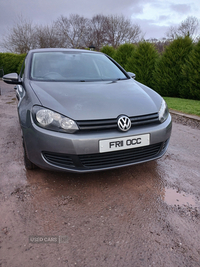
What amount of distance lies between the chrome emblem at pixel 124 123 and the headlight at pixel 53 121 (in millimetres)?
404

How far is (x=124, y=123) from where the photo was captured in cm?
204

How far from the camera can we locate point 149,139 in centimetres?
215

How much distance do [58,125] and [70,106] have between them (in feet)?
0.78

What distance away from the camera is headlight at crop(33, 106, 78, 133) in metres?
1.96

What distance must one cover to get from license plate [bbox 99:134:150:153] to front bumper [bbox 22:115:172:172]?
32 mm

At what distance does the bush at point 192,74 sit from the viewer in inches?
341

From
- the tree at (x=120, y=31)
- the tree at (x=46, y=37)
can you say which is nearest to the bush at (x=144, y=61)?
the tree at (x=46, y=37)

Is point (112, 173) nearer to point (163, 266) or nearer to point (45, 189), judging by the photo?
point (45, 189)

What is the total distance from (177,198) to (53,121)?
1389mm

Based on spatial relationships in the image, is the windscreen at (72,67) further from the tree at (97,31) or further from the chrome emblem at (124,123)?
the tree at (97,31)

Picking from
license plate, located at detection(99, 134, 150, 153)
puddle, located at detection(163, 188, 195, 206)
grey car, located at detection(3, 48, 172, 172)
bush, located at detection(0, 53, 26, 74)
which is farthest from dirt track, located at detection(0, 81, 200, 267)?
bush, located at detection(0, 53, 26, 74)

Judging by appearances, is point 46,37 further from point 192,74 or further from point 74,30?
point 192,74

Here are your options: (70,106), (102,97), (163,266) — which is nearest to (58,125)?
(70,106)

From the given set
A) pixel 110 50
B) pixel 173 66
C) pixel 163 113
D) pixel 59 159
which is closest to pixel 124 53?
pixel 110 50
